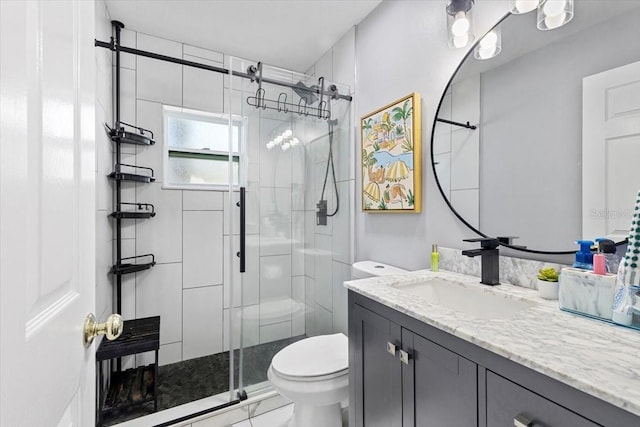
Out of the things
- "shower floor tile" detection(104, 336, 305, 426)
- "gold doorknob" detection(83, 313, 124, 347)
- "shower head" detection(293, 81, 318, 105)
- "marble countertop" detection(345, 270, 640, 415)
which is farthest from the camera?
"shower head" detection(293, 81, 318, 105)

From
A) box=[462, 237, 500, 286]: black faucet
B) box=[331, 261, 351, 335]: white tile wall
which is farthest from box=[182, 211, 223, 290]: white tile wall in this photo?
box=[462, 237, 500, 286]: black faucet

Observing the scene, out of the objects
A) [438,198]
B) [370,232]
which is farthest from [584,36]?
[370,232]

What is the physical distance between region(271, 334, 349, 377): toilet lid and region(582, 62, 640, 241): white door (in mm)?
1199

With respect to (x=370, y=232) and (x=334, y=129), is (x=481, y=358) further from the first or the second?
(x=334, y=129)

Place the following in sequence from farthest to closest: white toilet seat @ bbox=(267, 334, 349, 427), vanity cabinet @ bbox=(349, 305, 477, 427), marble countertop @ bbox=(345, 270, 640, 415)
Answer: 1. white toilet seat @ bbox=(267, 334, 349, 427)
2. vanity cabinet @ bbox=(349, 305, 477, 427)
3. marble countertop @ bbox=(345, 270, 640, 415)

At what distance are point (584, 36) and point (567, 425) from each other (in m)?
1.19

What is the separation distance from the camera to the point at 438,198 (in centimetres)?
149

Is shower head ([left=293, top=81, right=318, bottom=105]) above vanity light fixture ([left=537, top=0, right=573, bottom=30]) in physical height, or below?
above

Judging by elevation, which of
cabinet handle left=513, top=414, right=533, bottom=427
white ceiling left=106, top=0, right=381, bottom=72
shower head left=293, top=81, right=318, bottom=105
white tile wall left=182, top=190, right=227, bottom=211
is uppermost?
white ceiling left=106, top=0, right=381, bottom=72

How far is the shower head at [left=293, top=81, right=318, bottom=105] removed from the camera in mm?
1955

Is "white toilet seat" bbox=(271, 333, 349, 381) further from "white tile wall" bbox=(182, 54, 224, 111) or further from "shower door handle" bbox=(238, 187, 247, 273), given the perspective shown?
"white tile wall" bbox=(182, 54, 224, 111)

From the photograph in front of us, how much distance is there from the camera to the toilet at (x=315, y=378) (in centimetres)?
136

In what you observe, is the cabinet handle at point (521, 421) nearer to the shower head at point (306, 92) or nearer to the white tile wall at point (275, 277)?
the white tile wall at point (275, 277)

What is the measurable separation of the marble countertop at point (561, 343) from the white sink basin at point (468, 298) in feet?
0.17
